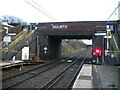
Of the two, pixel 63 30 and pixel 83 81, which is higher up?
pixel 63 30

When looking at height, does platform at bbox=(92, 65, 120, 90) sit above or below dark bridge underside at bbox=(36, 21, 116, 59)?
below

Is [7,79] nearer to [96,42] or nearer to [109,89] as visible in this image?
[109,89]

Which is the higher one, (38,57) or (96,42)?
(96,42)

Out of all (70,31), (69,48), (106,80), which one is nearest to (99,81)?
(106,80)

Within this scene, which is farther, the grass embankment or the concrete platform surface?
the grass embankment

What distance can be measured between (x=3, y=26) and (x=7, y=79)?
20.3 m

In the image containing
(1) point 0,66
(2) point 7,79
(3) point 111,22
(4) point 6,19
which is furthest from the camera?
(4) point 6,19

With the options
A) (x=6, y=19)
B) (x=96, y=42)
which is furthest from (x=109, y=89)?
(x=6, y=19)

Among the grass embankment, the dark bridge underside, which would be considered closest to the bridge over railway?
the dark bridge underside

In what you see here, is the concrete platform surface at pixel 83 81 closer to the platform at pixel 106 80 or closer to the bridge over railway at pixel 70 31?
the platform at pixel 106 80

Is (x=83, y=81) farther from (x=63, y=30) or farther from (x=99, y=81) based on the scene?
(x=63, y=30)

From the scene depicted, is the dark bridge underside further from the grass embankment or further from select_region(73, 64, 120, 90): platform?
the grass embankment

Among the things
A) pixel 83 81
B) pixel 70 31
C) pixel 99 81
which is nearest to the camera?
pixel 99 81

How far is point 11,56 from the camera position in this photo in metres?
18.8
